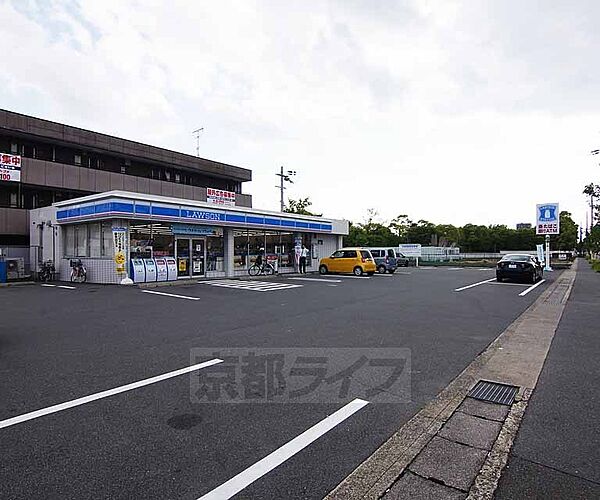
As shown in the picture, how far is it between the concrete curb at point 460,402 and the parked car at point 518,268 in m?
11.1

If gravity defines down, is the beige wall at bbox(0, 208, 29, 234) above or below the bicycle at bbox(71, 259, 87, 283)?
above

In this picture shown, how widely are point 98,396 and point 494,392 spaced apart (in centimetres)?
424

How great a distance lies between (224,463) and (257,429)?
593 mm

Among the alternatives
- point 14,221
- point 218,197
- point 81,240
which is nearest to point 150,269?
point 81,240

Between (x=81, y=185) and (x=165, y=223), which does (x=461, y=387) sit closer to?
(x=165, y=223)

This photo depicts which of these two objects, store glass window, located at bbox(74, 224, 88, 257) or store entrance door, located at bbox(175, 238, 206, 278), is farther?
store entrance door, located at bbox(175, 238, 206, 278)

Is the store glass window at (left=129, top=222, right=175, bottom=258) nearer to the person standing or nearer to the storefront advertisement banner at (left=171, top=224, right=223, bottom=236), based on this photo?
the storefront advertisement banner at (left=171, top=224, right=223, bottom=236)

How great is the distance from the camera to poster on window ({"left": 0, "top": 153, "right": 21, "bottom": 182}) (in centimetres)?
2009

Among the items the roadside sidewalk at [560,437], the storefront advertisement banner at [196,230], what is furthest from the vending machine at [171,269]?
the roadside sidewalk at [560,437]

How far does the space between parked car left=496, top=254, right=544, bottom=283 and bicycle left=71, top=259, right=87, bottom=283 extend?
1876cm

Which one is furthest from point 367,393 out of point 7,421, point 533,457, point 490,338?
point 490,338

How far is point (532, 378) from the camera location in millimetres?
5086

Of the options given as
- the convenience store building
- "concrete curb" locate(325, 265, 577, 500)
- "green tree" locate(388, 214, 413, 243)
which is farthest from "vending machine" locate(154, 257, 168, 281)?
"green tree" locate(388, 214, 413, 243)

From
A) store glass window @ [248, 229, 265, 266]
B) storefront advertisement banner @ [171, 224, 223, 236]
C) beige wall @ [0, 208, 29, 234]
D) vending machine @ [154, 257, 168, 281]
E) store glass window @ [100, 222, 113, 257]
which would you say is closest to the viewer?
store glass window @ [100, 222, 113, 257]
